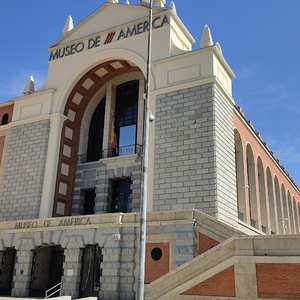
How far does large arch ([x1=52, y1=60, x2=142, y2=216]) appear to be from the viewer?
87.6 feet

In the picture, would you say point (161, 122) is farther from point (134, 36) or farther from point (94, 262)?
point (94, 262)

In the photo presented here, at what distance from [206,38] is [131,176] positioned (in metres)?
9.99

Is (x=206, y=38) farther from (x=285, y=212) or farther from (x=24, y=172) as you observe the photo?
(x=285, y=212)

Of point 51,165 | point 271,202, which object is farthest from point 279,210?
point 51,165

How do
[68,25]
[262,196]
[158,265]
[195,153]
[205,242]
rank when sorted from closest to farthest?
[205,242], [158,265], [195,153], [68,25], [262,196]

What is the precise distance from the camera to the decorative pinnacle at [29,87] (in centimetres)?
2975

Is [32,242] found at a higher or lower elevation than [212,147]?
lower

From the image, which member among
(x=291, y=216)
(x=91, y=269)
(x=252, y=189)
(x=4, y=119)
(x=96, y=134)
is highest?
(x=4, y=119)

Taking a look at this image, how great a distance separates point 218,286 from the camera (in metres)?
12.3

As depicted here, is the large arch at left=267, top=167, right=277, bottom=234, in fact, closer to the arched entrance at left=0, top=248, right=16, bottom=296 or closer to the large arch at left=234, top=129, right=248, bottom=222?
the large arch at left=234, top=129, right=248, bottom=222

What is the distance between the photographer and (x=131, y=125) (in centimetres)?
2852

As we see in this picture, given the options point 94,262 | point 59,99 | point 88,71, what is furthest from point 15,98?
point 94,262

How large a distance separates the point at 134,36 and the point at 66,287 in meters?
16.6

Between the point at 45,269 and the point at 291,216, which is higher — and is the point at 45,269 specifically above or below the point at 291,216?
below
